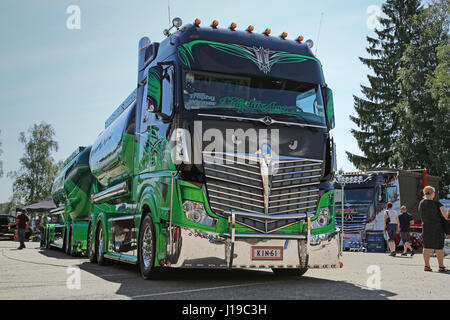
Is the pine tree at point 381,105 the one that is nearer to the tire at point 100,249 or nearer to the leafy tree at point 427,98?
the leafy tree at point 427,98

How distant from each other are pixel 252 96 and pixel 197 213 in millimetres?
2130

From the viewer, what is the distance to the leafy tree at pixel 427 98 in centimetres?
3700

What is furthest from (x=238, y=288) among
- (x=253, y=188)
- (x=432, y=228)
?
(x=432, y=228)

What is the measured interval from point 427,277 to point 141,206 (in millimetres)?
5328

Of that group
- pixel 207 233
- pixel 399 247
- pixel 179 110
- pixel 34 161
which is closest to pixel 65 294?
pixel 207 233

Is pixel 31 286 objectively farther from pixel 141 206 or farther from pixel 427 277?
pixel 427 277

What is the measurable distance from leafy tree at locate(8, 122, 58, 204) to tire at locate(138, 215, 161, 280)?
66516 millimetres

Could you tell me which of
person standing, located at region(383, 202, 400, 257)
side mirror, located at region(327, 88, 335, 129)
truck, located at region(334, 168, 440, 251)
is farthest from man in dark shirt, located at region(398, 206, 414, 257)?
side mirror, located at region(327, 88, 335, 129)

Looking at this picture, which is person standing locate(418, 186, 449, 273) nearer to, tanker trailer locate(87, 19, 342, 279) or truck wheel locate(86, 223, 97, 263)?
tanker trailer locate(87, 19, 342, 279)

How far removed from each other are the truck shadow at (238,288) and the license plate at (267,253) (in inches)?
17.4

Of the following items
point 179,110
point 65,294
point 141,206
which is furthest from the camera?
point 141,206

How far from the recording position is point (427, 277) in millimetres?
9688

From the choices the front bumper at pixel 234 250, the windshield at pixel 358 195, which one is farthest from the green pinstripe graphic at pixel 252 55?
the windshield at pixel 358 195

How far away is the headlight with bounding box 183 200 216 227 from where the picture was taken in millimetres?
7730
